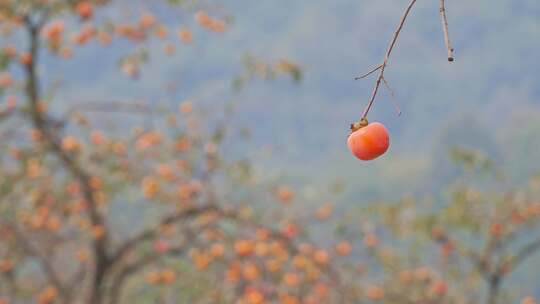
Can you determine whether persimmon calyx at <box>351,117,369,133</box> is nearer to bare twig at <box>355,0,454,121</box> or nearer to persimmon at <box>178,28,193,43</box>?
bare twig at <box>355,0,454,121</box>

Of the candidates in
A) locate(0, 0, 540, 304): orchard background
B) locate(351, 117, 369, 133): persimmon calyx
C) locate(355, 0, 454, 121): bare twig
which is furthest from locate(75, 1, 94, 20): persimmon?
locate(355, 0, 454, 121): bare twig

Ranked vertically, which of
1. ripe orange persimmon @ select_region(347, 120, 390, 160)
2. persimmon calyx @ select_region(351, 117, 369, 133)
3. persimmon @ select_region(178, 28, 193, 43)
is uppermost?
persimmon @ select_region(178, 28, 193, 43)

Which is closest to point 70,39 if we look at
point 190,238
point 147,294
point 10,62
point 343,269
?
point 10,62

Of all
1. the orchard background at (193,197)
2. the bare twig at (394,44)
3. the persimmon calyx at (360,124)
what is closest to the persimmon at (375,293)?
the orchard background at (193,197)

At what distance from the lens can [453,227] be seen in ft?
21.1

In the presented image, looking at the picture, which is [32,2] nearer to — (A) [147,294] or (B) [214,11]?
(B) [214,11]

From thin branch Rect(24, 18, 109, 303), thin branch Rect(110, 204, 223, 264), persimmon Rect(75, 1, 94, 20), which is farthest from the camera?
thin branch Rect(110, 204, 223, 264)

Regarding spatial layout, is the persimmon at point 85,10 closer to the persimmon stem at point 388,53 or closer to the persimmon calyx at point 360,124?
the persimmon calyx at point 360,124

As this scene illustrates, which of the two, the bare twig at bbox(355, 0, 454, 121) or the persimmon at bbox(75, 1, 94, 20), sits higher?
the persimmon at bbox(75, 1, 94, 20)

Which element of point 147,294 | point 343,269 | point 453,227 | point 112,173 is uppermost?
point 453,227

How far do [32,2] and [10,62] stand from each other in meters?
0.58

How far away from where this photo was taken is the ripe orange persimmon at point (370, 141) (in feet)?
5.12

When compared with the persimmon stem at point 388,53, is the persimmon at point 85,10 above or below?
above

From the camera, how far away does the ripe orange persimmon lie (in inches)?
61.4
